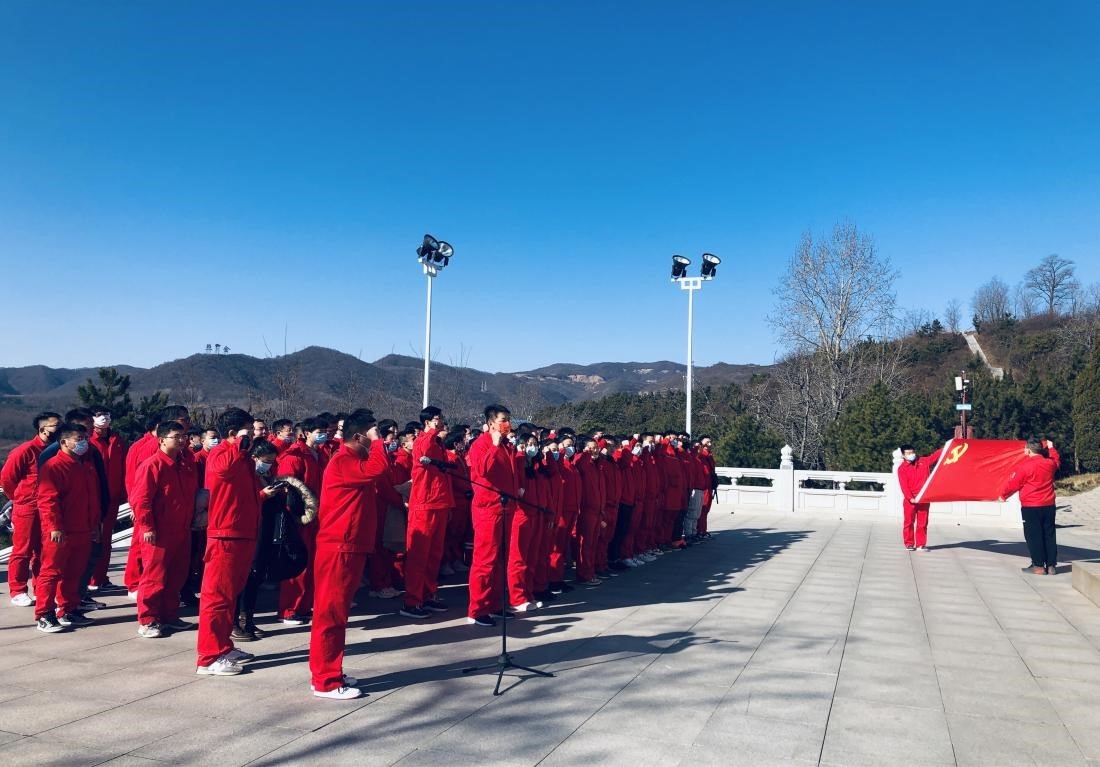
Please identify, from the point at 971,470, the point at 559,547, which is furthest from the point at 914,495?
the point at 559,547

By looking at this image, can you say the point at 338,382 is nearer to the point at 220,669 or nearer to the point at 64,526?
the point at 64,526

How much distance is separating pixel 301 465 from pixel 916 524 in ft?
35.4

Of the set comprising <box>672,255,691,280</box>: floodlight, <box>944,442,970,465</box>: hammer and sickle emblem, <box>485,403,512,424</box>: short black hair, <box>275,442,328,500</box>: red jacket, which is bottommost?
<box>275,442,328,500</box>: red jacket

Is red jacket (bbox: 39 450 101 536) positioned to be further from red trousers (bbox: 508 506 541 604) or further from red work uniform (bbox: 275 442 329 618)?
red trousers (bbox: 508 506 541 604)

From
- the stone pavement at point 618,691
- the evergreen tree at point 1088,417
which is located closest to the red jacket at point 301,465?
the stone pavement at point 618,691

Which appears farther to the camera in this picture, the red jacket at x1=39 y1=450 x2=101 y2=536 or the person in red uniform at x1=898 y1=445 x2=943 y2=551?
the person in red uniform at x1=898 y1=445 x2=943 y2=551

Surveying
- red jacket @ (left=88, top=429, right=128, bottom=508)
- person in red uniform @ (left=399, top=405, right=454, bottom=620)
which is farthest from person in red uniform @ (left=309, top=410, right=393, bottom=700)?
red jacket @ (left=88, top=429, right=128, bottom=508)

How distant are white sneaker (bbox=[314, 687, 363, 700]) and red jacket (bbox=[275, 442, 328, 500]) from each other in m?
2.53

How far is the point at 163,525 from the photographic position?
643 cm

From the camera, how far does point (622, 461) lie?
426 inches

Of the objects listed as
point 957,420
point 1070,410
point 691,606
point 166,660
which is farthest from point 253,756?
point 1070,410

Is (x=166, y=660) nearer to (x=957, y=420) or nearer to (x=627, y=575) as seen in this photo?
(x=627, y=575)

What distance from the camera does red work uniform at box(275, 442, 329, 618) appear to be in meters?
7.12

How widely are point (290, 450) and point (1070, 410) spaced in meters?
35.2
